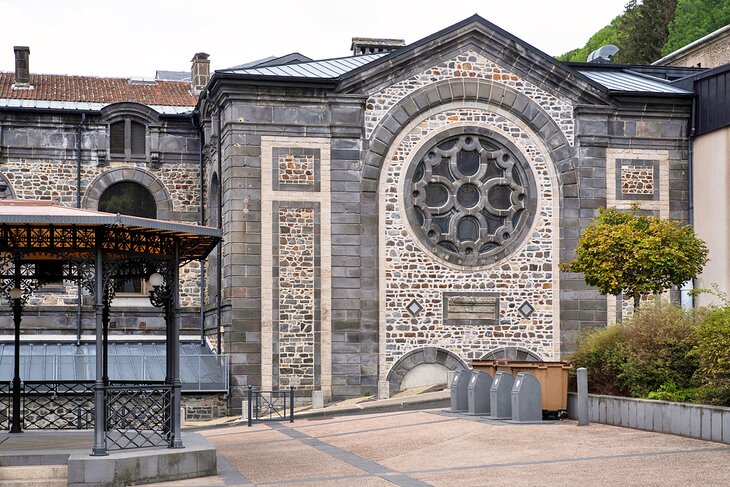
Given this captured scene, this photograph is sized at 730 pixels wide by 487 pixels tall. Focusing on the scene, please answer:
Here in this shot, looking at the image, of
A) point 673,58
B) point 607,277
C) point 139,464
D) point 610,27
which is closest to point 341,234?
point 607,277

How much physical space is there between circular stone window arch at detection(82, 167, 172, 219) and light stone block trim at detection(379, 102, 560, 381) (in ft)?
23.1

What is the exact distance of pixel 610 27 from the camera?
76875 millimetres

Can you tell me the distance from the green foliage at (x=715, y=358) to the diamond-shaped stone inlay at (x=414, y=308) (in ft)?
38.3

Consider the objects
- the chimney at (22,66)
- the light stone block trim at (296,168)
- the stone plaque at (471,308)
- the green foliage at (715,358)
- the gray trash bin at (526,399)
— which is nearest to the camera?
the green foliage at (715,358)

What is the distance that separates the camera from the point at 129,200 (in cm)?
3359

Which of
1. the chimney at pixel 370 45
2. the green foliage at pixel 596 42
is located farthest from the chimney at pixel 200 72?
the green foliage at pixel 596 42

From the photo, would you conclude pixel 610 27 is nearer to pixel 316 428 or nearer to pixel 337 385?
pixel 337 385

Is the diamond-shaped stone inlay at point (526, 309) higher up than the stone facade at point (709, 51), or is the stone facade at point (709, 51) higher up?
the stone facade at point (709, 51)

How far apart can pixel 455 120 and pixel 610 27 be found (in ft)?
162

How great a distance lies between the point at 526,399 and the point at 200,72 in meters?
20.2

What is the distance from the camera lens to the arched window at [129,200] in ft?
109

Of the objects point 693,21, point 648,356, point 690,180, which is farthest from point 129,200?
point 693,21

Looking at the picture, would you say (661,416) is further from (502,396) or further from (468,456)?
(468,456)

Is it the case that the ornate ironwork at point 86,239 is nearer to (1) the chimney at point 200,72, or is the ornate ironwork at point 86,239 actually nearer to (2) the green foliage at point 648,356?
(2) the green foliage at point 648,356
